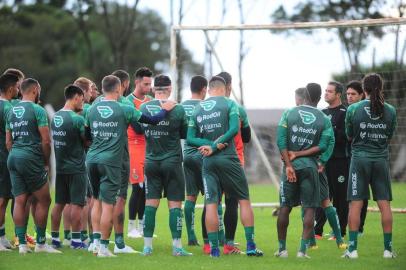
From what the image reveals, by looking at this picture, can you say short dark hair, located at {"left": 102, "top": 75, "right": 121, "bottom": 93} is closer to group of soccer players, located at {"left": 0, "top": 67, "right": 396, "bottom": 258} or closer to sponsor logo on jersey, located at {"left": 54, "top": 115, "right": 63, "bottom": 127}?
group of soccer players, located at {"left": 0, "top": 67, "right": 396, "bottom": 258}

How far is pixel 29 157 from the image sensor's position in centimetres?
1116

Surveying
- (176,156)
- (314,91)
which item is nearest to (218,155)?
(176,156)

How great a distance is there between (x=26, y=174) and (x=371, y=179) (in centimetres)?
467

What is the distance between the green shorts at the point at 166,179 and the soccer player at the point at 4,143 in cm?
219

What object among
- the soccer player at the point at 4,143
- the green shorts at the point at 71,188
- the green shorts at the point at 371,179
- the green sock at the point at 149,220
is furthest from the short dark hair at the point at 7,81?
the green shorts at the point at 371,179

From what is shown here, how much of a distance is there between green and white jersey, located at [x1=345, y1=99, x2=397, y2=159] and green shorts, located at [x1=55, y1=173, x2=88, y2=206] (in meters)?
3.85

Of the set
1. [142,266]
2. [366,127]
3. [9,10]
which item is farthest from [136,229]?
[9,10]

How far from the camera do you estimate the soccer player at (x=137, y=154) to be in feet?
42.4

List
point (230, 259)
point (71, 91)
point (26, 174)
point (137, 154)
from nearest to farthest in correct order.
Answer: point (230, 259), point (26, 174), point (71, 91), point (137, 154)

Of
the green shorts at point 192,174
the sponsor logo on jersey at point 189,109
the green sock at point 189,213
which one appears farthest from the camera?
the green sock at point 189,213

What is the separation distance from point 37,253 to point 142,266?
1.97 m

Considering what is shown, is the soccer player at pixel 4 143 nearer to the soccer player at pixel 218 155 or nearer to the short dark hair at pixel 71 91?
the short dark hair at pixel 71 91

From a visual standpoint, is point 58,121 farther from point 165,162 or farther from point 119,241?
point 119,241

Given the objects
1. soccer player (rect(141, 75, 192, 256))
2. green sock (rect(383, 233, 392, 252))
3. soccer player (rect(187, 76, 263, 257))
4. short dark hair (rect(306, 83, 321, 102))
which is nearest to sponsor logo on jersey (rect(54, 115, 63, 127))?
soccer player (rect(141, 75, 192, 256))
